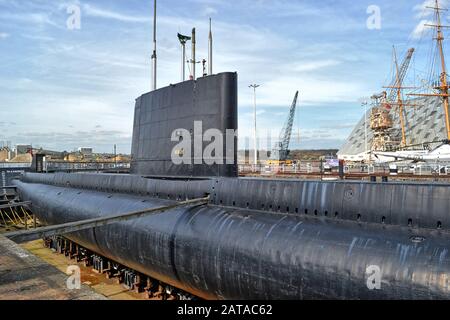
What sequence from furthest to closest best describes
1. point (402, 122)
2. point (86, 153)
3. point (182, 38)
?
1. point (86, 153)
2. point (402, 122)
3. point (182, 38)

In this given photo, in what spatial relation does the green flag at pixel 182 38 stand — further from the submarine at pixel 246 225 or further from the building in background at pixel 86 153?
the building in background at pixel 86 153

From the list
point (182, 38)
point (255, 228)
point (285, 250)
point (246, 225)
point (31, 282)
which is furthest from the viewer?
point (182, 38)

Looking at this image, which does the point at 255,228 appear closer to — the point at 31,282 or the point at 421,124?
the point at 31,282

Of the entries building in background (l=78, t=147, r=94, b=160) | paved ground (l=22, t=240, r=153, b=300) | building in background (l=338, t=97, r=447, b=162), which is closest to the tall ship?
building in background (l=338, t=97, r=447, b=162)

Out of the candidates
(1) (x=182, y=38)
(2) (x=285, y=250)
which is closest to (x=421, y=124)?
(1) (x=182, y=38)

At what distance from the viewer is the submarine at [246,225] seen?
569 cm

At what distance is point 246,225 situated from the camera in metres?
7.98

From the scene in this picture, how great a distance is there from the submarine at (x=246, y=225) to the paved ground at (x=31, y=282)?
3388 mm

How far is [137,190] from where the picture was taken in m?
13.1

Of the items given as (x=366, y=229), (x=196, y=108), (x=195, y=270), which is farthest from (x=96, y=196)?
(x=366, y=229)

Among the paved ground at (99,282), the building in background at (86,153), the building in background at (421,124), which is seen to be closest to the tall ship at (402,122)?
the building in background at (421,124)

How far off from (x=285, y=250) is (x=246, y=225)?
136 centimetres

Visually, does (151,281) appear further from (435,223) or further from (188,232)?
(435,223)
